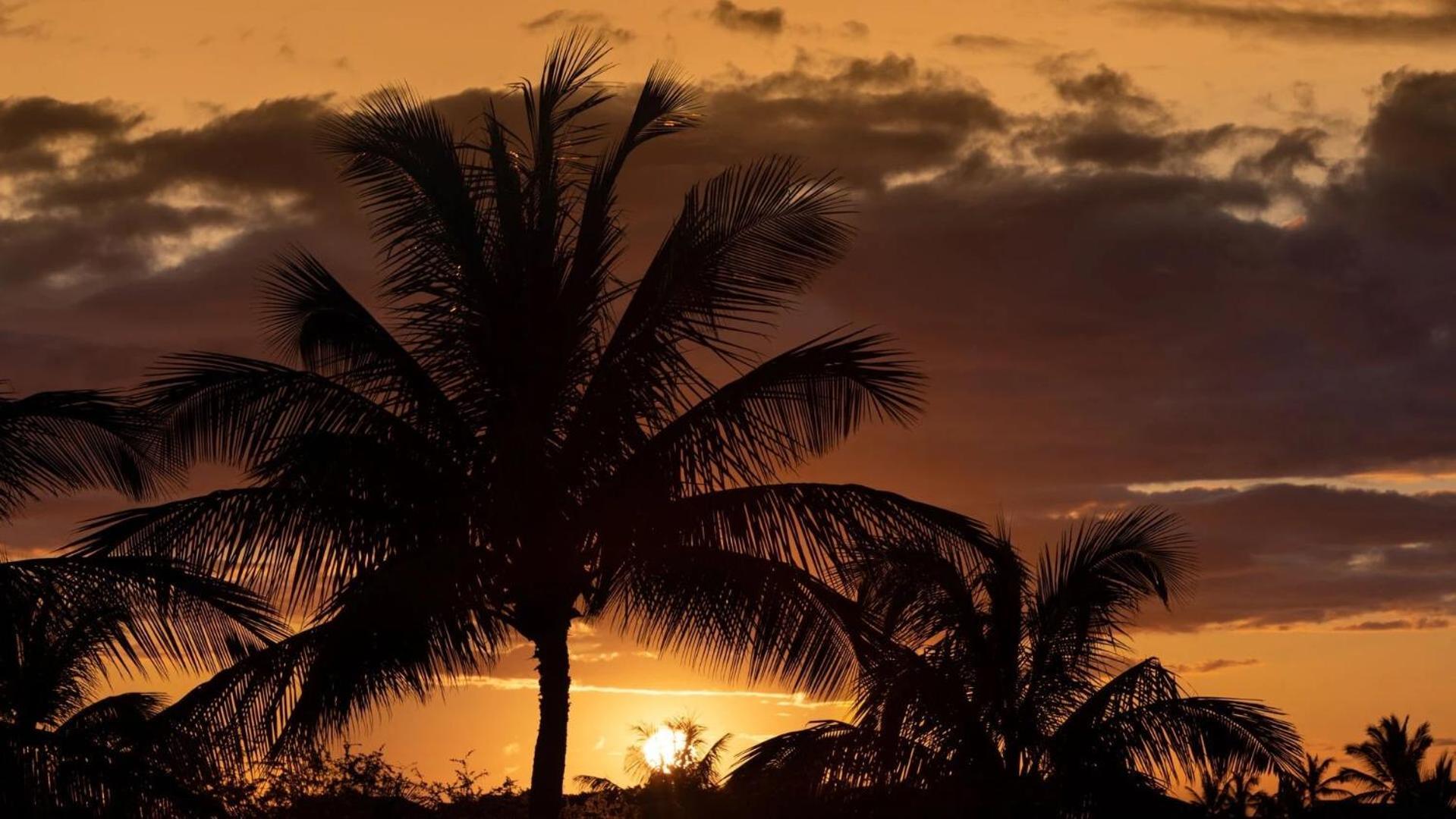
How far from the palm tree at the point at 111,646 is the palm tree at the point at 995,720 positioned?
18.0 feet

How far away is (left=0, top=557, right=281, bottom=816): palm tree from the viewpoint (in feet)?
31.4

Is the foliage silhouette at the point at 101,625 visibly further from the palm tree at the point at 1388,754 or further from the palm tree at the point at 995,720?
the palm tree at the point at 1388,754

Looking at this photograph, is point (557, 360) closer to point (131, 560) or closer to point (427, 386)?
point (427, 386)

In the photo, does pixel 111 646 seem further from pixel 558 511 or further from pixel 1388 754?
pixel 1388 754

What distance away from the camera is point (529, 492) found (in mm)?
14164

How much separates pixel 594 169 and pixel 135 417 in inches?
205

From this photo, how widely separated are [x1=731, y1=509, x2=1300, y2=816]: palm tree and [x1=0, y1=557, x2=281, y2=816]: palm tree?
5.50 metres

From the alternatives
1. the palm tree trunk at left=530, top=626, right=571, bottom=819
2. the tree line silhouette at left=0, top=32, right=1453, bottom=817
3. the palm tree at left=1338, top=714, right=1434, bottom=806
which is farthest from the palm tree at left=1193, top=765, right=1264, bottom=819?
the palm tree at left=1338, top=714, right=1434, bottom=806

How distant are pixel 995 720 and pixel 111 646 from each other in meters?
9.17

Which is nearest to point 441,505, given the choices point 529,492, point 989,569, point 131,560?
point 529,492

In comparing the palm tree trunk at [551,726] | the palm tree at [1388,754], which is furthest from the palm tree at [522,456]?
the palm tree at [1388,754]

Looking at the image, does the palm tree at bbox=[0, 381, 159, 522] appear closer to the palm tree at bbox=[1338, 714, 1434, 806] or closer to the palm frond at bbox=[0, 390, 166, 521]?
the palm frond at bbox=[0, 390, 166, 521]

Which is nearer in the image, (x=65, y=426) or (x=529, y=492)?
(x=65, y=426)

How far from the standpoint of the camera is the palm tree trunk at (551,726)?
14547 millimetres
